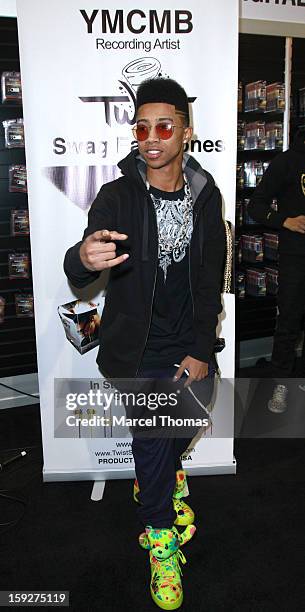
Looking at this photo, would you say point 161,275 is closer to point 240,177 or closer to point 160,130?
point 160,130

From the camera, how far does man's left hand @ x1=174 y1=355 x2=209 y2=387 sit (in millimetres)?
2031

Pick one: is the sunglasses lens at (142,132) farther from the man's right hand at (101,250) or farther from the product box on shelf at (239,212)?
the product box on shelf at (239,212)

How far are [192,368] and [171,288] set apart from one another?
31 centimetres

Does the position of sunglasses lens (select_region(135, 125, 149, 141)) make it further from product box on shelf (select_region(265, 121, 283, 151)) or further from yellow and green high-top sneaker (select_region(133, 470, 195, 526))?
product box on shelf (select_region(265, 121, 283, 151))

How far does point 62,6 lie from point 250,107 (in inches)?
83.4

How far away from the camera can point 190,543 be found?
229cm

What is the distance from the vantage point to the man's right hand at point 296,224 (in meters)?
3.12

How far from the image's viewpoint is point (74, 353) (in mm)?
2562

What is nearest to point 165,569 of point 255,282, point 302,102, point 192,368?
point 192,368

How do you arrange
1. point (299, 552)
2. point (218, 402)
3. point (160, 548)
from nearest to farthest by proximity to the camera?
point (160, 548), point (299, 552), point (218, 402)

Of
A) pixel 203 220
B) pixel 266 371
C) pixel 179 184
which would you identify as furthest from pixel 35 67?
pixel 266 371

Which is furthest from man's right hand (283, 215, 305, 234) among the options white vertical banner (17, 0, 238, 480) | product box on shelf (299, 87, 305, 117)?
product box on shelf (299, 87, 305, 117)

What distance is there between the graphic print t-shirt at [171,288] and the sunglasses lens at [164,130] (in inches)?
7.2

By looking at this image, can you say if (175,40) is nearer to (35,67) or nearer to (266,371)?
(35,67)
